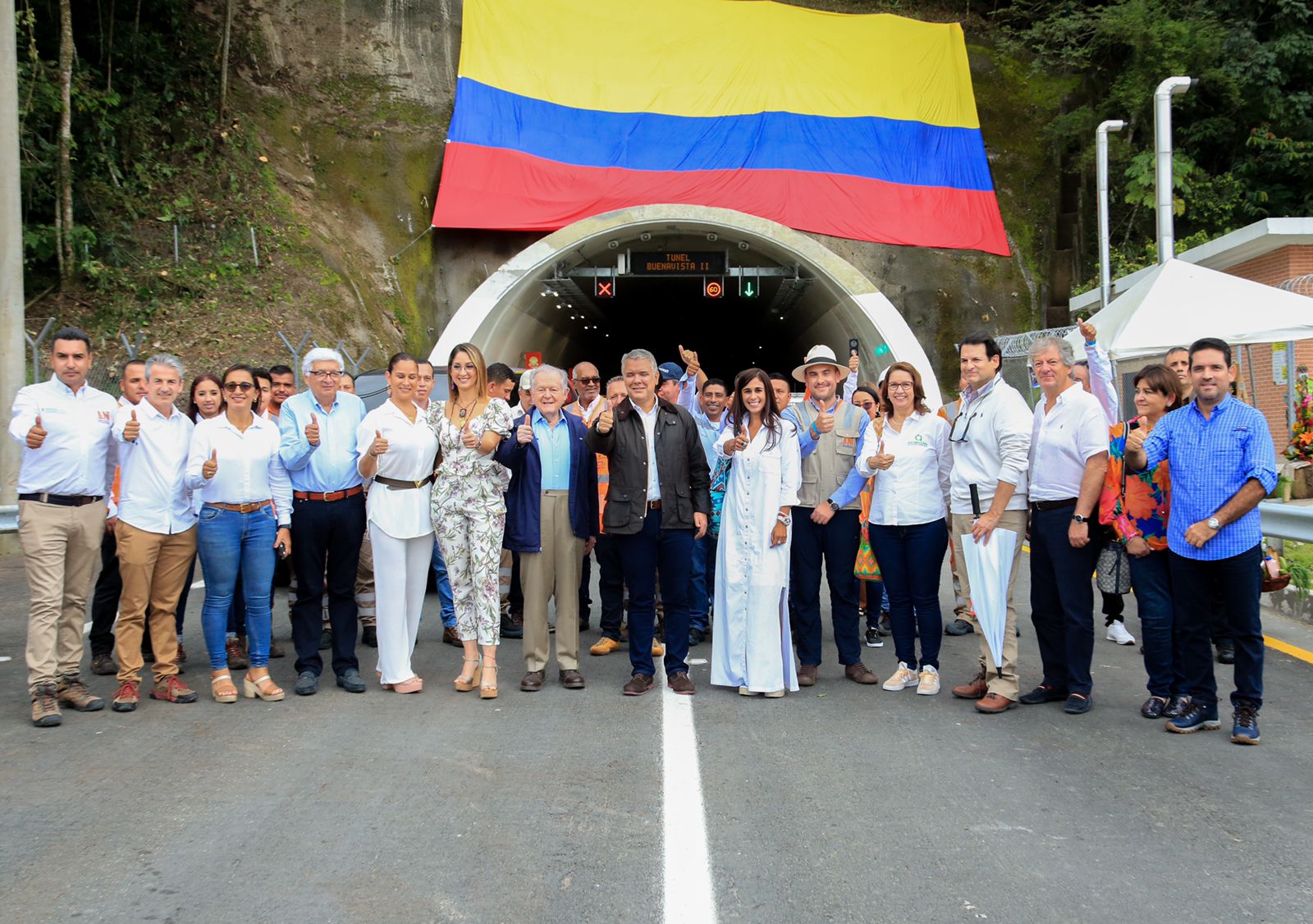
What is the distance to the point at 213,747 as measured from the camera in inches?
230

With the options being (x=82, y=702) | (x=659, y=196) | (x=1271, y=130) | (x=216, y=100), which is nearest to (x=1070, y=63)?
(x=1271, y=130)

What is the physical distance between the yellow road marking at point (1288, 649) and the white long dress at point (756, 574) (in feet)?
11.4

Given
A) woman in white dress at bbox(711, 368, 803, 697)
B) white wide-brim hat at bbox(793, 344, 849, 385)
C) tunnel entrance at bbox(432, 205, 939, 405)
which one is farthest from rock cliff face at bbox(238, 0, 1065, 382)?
woman in white dress at bbox(711, 368, 803, 697)

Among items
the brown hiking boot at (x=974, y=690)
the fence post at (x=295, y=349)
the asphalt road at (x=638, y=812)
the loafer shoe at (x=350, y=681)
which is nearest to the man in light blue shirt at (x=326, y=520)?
the loafer shoe at (x=350, y=681)

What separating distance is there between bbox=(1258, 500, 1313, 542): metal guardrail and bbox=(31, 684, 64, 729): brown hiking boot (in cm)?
771

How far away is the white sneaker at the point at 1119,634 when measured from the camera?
28.1 feet

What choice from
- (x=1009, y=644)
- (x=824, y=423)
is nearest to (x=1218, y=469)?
(x=1009, y=644)

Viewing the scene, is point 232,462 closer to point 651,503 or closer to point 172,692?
point 172,692

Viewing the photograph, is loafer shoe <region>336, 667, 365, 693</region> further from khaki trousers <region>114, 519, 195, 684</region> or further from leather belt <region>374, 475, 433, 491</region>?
leather belt <region>374, 475, 433, 491</region>

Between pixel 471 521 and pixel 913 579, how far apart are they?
2.77 m

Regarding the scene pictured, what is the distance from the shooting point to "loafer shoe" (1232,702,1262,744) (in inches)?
228

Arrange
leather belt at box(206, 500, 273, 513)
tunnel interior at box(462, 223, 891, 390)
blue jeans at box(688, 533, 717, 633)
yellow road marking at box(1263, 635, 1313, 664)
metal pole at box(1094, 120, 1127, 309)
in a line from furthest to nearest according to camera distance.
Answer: tunnel interior at box(462, 223, 891, 390) < metal pole at box(1094, 120, 1127, 309) < blue jeans at box(688, 533, 717, 633) < yellow road marking at box(1263, 635, 1313, 664) < leather belt at box(206, 500, 273, 513)

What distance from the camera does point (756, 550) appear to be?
706cm

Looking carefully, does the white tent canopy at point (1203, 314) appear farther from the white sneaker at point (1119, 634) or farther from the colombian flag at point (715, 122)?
the colombian flag at point (715, 122)
